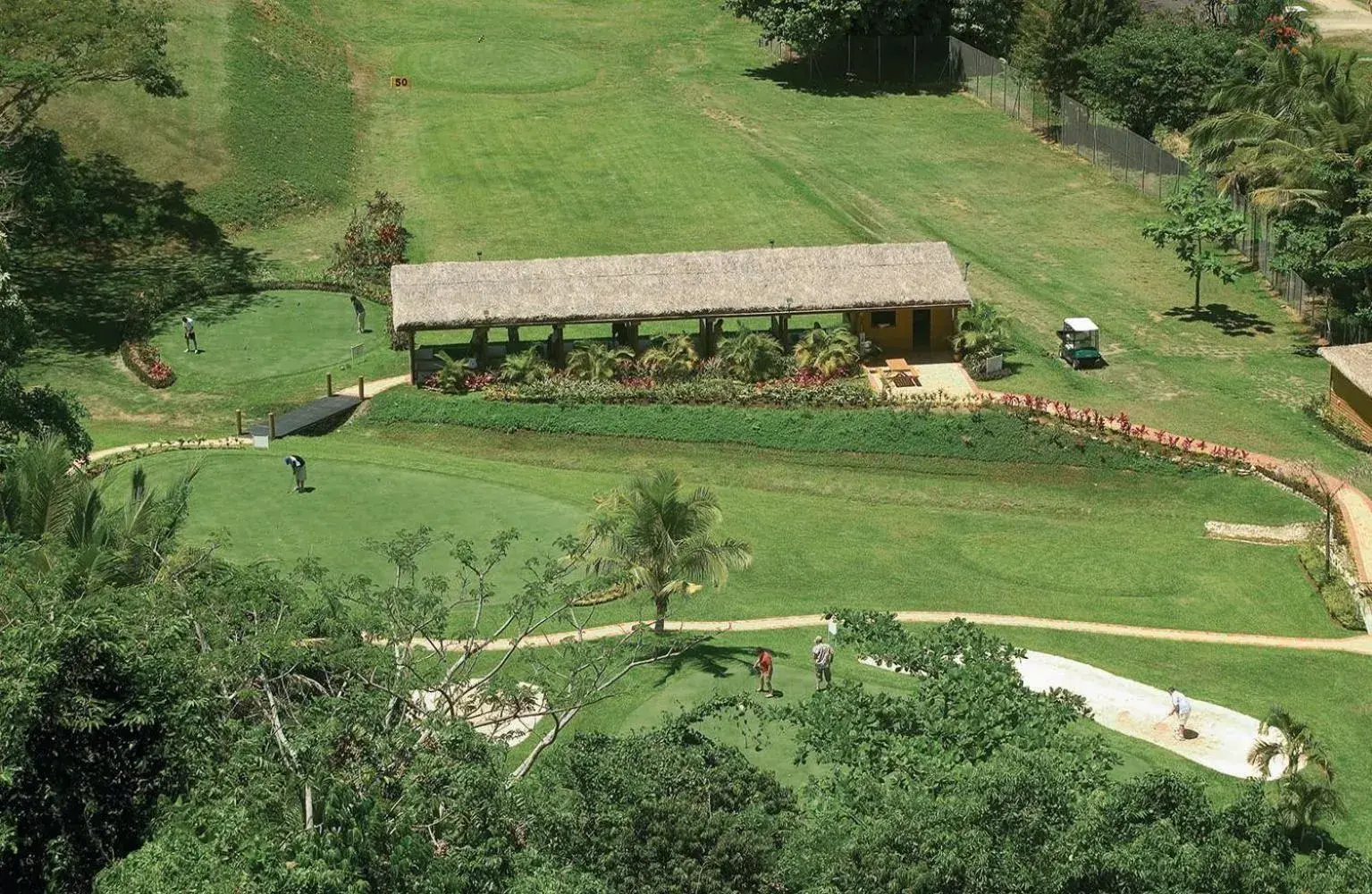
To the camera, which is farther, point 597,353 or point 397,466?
point 597,353

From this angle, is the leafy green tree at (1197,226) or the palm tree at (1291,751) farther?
the leafy green tree at (1197,226)

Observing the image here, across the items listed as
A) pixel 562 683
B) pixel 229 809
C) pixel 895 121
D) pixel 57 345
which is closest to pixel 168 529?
pixel 562 683

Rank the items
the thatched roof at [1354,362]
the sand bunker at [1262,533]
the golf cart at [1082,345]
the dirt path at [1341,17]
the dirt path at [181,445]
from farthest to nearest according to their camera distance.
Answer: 1. the dirt path at [1341,17]
2. the golf cart at [1082,345]
3. the thatched roof at [1354,362]
4. the dirt path at [181,445]
5. the sand bunker at [1262,533]

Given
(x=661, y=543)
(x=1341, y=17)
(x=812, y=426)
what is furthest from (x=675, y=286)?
(x=1341, y=17)

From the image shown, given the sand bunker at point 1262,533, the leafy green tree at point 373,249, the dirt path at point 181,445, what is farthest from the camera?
the leafy green tree at point 373,249

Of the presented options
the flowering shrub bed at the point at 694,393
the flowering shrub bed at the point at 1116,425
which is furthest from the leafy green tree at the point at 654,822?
the flowering shrub bed at the point at 694,393

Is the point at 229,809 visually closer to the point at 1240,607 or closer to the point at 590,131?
the point at 1240,607

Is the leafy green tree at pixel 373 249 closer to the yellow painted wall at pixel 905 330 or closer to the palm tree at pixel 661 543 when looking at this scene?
the yellow painted wall at pixel 905 330
